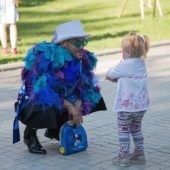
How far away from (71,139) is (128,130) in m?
0.71

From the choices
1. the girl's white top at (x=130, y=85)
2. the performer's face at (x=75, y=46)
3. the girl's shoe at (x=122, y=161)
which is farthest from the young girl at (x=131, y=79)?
the performer's face at (x=75, y=46)

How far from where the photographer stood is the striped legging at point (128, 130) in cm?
543

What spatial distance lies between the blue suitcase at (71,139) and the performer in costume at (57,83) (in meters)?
0.10

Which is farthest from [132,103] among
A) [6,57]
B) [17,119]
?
[6,57]

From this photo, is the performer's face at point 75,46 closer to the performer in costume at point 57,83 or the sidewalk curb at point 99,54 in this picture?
the performer in costume at point 57,83

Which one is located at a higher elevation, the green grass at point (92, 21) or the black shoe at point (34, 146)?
the green grass at point (92, 21)

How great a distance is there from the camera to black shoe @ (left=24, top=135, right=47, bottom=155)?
6.00 m

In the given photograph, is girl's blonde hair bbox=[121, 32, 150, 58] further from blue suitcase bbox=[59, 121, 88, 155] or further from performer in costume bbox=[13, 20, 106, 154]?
blue suitcase bbox=[59, 121, 88, 155]

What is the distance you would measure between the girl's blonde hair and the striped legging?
0.54 meters

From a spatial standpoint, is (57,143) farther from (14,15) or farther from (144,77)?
(14,15)

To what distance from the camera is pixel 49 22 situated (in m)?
20.1

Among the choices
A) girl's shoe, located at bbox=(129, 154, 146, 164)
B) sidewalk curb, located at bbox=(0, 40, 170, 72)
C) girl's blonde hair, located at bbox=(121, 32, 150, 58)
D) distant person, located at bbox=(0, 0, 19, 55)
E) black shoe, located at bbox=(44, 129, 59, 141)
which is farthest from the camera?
distant person, located at bbox=(0, 0, 19, 55)

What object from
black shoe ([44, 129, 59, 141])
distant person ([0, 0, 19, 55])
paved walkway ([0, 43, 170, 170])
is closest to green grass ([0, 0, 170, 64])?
distant person ([0, 0, 19, 55])

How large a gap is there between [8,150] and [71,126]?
727mm
